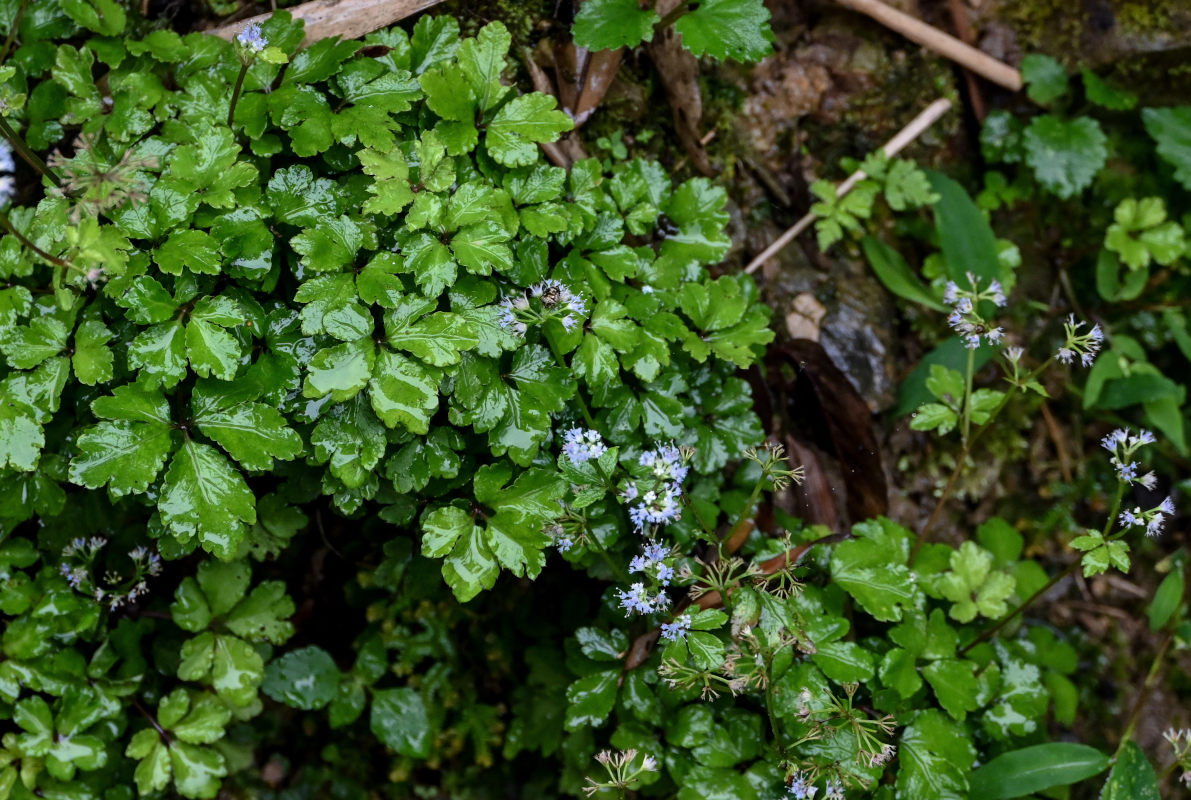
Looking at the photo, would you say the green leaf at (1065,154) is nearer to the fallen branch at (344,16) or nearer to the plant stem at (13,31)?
the fallen branch at (344,16)

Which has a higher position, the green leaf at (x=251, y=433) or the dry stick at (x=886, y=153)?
the green leaf at (x=251, y=433)

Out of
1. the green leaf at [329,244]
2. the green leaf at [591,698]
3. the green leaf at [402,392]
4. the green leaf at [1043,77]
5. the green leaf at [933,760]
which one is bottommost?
the green leaf at [933,760]

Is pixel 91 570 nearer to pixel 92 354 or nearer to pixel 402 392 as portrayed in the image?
pixel 92 354

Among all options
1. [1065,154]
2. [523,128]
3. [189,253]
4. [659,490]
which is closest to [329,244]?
[189,253]

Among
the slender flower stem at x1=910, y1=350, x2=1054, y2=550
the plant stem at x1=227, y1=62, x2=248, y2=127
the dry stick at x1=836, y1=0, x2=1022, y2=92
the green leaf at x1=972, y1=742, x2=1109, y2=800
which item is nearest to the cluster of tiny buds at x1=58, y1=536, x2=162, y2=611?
the plant stem at x1=227, y1=62, x2=248, y2=127

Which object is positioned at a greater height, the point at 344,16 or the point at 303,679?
the point at 344,16

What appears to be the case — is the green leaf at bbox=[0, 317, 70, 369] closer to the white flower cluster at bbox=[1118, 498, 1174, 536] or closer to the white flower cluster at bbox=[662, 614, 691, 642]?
the white flower cluster at bbox=[662, 614, 691, 642]

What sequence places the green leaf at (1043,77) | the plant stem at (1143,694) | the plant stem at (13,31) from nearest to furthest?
the plant stem at (13,31) < the plant stem at (1143,694) < the green leaf at (1043,77)

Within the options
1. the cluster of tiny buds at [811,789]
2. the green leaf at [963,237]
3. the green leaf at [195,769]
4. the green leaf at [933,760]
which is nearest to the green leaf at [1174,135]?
the green leaf at [963,237]
